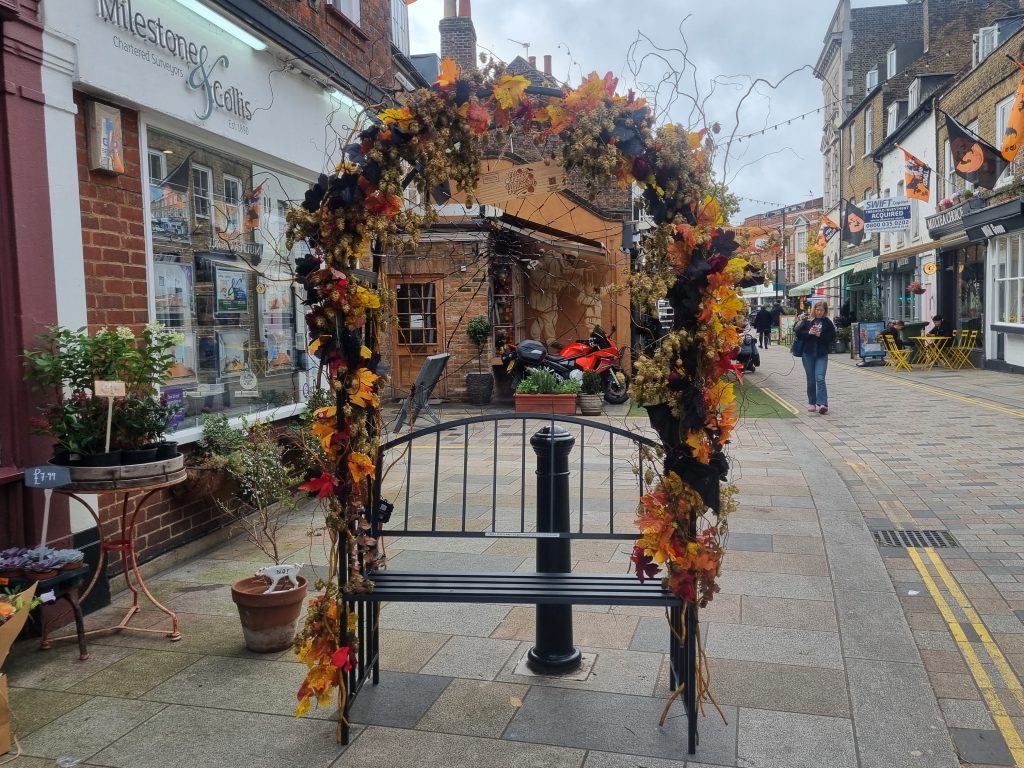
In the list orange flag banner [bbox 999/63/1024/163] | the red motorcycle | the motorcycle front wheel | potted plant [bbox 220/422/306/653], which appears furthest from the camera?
the motorcycle front wheel

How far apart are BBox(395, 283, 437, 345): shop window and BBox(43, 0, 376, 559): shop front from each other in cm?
694

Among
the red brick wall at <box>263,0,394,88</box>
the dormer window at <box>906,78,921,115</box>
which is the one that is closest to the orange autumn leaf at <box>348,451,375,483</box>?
the red brick wall at <box>263,0,394,88</box>

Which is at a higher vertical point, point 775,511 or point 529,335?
point 529,335

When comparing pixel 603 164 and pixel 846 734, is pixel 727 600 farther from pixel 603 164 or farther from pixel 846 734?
pixel 603 164

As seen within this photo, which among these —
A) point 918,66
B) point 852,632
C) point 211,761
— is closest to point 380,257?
point 211,761

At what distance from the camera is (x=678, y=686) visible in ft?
11.5

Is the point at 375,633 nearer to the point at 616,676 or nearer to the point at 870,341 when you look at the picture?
the point at 616,676

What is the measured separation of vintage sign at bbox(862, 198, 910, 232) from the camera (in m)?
23.7

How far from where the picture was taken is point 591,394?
14102 mm

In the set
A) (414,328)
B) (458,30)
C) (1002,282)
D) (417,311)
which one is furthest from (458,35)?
(1002,282)

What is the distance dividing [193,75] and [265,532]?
3386 millimetres

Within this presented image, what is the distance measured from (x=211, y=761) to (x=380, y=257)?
2162mm

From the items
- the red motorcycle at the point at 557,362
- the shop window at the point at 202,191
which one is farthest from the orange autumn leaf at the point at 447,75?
the red motorcycle at the point at 557,362

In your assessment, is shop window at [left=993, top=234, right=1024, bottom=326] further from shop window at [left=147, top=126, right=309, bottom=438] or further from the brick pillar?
shop window at [left=147, top=126, right=309, bottom=438]
